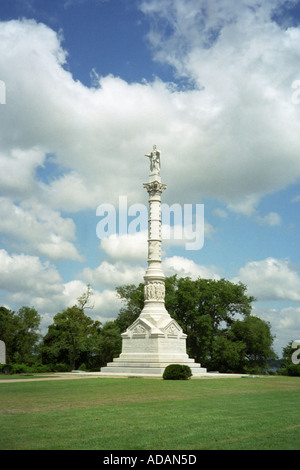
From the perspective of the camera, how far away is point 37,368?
44375 millimetres

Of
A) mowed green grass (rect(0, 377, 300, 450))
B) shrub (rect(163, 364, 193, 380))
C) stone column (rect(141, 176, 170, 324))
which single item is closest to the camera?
mowed green grass (rect(0, 377, 300, 450))

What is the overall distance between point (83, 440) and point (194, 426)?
3.11m

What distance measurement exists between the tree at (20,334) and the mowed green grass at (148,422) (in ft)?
138

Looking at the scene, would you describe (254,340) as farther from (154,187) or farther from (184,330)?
(154,187)

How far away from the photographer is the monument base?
129 ft

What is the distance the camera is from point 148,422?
464 inches

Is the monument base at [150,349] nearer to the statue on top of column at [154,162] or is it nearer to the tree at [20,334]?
the statue on top of column at [154,162]

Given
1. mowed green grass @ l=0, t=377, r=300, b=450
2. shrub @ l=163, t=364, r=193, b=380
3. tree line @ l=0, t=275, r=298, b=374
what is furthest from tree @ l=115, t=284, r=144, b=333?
mowed green grass @ l=0, t=377, r=300, b=450

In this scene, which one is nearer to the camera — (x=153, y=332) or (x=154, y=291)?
(x=153, y=332)

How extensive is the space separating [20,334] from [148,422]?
53.1 m

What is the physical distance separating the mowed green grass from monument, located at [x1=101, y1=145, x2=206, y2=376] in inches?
777

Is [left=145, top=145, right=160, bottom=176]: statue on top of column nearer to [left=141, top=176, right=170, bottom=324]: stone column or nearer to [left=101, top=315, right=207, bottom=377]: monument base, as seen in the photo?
[left=141, top=176, right=170, bottom=324]: stone column

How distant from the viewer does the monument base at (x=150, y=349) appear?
3931 centimetres

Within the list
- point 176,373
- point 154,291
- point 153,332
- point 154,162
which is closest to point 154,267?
point 154,291
